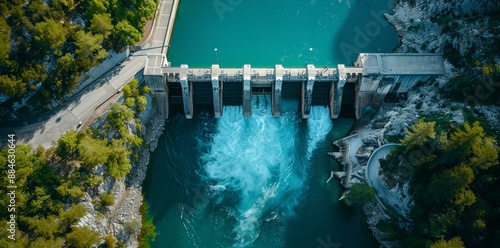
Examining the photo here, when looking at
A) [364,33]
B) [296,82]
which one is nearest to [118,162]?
[296,82]

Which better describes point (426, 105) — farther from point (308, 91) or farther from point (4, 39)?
point (4, 39)

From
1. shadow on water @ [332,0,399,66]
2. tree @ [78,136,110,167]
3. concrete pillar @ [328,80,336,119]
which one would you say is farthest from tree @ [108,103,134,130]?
shadow on water @ [332,0,399,66]

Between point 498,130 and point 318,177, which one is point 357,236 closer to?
point 318,177

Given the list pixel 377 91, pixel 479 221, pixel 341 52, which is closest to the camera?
pixel 479 221

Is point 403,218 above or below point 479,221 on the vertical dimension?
below

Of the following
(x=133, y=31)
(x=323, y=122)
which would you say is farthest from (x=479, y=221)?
(x=133, y=31)

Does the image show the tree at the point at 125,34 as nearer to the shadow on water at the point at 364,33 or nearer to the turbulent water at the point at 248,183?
the turbulent water at the point at 248,183

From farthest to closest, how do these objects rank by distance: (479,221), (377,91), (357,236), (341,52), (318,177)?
1. (341,52)
2. (377,91)
3. (318,177)
4. (357,236)
5. (479,221)
